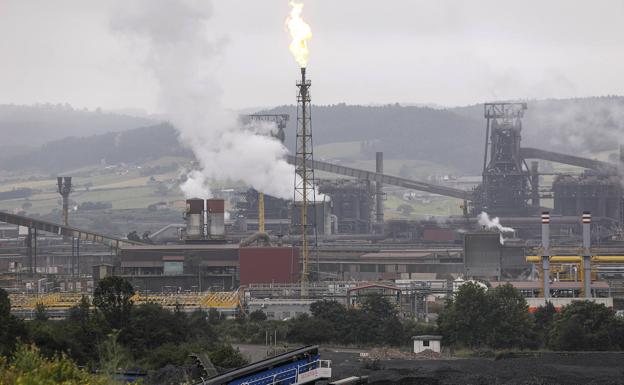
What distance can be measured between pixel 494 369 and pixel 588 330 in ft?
31.0

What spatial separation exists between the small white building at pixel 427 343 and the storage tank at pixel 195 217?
39227 mm

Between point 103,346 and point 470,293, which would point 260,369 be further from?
point 470,293

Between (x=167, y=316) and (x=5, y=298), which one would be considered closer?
(x=5, y=298)

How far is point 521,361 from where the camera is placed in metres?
47.0

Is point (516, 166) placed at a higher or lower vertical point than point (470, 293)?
higher

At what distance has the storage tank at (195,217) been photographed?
90500 millimetres

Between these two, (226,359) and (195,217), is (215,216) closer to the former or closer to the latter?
(195,217)

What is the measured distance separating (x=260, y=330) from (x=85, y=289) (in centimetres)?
2746

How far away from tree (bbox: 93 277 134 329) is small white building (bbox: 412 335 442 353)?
10.3m

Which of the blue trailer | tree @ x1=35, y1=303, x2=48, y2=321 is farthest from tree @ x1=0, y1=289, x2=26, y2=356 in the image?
tree @ x1=35, y1=303, x2=48, y2=321

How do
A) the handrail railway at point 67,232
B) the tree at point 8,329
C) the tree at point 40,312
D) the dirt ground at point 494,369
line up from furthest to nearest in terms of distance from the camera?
the handrail railway at point 67,232 → the tree at point 40,312 → the dirt ground at point 494,369 → the tree at point 8,329

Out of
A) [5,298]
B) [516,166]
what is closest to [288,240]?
[516,166]

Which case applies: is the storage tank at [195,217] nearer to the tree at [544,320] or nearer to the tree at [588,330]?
the tree at [544,320]

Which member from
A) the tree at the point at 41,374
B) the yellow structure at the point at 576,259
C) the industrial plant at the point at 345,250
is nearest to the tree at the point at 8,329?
the tree at the point at 41,374
